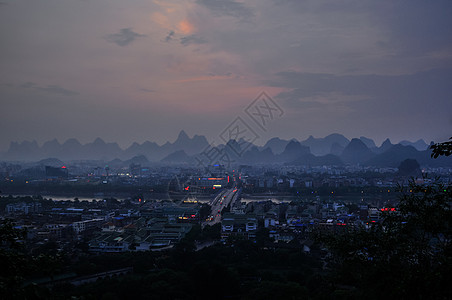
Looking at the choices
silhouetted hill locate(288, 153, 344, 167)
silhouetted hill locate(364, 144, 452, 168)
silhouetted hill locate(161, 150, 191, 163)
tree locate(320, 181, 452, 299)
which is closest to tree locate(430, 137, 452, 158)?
tree locate(320, 181, 452, 299)

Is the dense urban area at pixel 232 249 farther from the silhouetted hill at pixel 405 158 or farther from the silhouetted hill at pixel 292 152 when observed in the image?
the silhouetted hill at pixel 292 152

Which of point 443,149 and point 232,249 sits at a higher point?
point 443,149

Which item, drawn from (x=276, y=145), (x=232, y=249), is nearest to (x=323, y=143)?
(x=276, y=145)

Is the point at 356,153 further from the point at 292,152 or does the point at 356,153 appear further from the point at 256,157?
the point at 256,157

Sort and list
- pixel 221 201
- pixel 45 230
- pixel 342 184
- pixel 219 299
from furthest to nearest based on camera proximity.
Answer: pixel 342 184
pixel 221 201
pixel 45 230
pixel 219 299

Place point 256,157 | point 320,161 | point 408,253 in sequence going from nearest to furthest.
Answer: point 408,253 < point 320,161 < point 256,157

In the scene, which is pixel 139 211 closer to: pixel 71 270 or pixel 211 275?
pixel 71 270

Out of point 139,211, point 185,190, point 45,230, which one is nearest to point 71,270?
point 45,230

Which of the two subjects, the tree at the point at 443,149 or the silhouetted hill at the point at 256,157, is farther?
the silhouetted hill at the point at 256,157

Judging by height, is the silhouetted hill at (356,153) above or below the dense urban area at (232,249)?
above

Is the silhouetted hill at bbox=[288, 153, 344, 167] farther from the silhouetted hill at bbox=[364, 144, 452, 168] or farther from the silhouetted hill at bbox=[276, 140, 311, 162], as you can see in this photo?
the silhouetted hill at bbox=[276, 140, 311, 162]

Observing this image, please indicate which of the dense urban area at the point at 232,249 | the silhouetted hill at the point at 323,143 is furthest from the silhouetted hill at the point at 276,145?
the dense urban area at the point at 232,249
